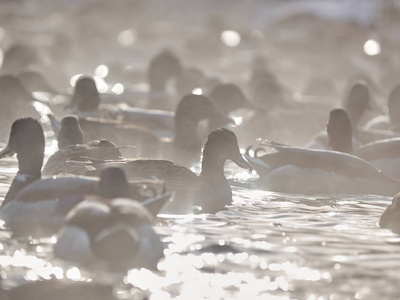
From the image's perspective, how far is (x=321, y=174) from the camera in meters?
14.2

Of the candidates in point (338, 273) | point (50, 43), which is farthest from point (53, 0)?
point (338, 273)

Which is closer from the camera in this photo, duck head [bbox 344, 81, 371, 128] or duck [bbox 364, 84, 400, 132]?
duck head [bbox 344, 81, 371, 128]

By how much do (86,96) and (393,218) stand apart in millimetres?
8796

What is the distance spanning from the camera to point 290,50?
145ft

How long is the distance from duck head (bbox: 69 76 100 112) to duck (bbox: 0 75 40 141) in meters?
1.48

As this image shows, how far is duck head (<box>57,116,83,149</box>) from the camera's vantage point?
14697 mm

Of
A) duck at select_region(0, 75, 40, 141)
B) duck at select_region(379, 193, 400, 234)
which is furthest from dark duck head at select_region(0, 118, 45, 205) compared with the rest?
duck at select_region(0, 75, 40, 141)

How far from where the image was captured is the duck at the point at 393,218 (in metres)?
11.0

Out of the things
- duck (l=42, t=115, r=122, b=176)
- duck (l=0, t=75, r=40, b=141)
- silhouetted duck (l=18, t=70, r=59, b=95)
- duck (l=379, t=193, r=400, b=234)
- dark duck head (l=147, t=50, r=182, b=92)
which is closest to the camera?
duck (l=379, t=193, r=400, b=234)

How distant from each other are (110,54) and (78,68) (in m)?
2.22

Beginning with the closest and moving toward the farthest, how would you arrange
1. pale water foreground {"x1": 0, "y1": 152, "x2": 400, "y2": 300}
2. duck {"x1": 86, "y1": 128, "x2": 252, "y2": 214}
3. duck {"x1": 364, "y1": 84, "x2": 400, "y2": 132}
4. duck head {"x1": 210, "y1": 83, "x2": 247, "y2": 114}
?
1. pale water foreground {"x1": 0, "y1": 152, "x2": 400, "y2": 300}
2. duck {"x1": 86, "y1": 128, "x2": 252, "y2": 214}
3. duck {"x1": 364, "y1": 84, "x2": 400, "y2": 132}
4. duck head {"x1": 210, "y1": 83, "x2": 247, "y2": 114}

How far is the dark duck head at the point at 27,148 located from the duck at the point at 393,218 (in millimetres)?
3636

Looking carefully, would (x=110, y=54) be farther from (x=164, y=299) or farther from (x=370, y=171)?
(x=164, y=299)

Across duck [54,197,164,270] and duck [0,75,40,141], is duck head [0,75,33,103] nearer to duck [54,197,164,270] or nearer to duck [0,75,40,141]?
duck [0,75,40,141]
